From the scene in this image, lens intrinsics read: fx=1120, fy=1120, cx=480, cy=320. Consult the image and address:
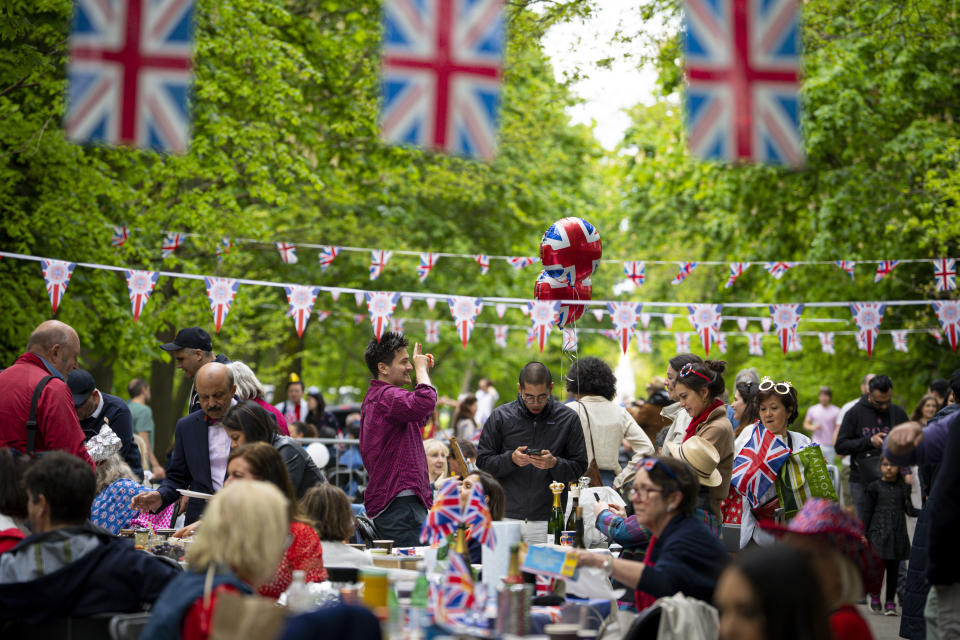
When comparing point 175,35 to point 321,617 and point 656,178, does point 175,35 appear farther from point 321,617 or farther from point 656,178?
point 656,178

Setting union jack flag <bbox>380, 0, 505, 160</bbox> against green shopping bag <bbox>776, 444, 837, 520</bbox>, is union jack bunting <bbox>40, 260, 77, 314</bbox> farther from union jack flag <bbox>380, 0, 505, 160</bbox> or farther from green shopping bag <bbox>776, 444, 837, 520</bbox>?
green shopping bag <bbox>776, 444, 837, 520</bbox>

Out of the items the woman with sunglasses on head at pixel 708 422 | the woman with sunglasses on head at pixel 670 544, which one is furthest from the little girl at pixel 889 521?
the woman with sunglasses on head at pixel 670 544

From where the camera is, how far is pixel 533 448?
7.66 metres

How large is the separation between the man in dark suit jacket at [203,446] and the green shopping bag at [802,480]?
3.63m

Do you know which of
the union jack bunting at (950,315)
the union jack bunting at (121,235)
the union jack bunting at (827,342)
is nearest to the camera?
the union jack bunting at (121,235)

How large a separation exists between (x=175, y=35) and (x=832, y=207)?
1533 centimetres

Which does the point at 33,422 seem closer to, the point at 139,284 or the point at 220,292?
the point at 139,284

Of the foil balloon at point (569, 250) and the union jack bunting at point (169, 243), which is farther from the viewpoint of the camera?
the union jack bunting at point (169, 243)

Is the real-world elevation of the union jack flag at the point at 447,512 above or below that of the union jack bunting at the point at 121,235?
below

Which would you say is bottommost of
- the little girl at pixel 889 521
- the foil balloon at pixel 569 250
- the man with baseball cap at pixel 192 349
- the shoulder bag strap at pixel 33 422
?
the little girl at pixel 889 521

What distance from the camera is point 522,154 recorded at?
24.8 m

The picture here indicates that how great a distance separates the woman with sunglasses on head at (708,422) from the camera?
730 centimetres

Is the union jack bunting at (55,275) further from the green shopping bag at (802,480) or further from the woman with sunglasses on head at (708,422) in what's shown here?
the green shopping bag at (802,480)

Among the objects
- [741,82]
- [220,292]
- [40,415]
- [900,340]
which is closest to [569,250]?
[741,82]
